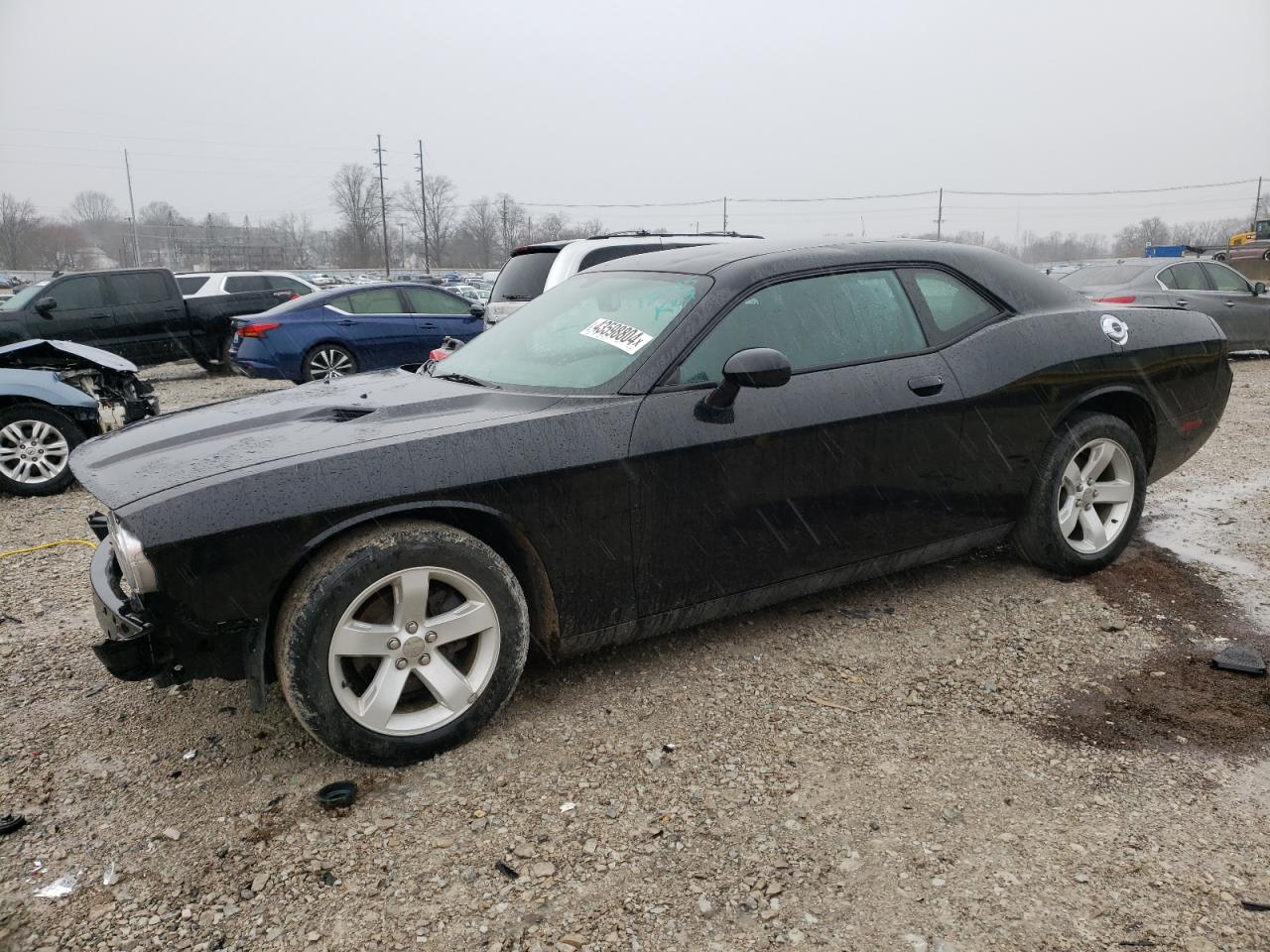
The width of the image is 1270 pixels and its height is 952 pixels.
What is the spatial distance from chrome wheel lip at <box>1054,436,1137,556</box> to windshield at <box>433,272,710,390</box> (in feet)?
6.58

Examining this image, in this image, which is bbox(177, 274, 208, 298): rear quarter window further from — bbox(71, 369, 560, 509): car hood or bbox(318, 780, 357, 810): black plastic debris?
bbox(318, 780, 357, 810): black plastic debris

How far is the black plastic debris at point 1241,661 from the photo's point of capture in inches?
128

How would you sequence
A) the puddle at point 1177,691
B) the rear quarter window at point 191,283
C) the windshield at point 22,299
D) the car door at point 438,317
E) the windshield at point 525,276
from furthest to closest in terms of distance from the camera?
the rear quarter window at point 191,283
the windshield at point 22,299
the car door at point 438,317
the windshield at point 525,276
the puddle at point 1177,691

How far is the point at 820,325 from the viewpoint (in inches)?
136

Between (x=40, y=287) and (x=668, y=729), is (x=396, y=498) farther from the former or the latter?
(x=40, y=287)

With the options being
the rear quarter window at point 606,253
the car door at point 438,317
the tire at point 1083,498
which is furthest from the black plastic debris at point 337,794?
the car door at point 438,317

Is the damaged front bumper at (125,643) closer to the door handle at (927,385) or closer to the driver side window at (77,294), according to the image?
the door handle at (927,385)

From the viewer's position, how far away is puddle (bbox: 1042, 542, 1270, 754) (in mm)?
2834

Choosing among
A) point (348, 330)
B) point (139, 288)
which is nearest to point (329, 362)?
point (348, 330)

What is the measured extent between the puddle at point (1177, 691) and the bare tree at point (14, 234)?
80216mm

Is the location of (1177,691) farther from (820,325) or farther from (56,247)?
(56,247)

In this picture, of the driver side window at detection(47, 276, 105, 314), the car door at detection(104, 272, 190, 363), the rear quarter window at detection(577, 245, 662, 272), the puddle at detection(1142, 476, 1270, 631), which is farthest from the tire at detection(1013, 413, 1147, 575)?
the driver side window at detection(47, 276, 105, 314)

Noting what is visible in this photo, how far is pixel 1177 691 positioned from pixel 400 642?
2.68 m

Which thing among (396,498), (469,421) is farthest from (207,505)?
(469,421)
